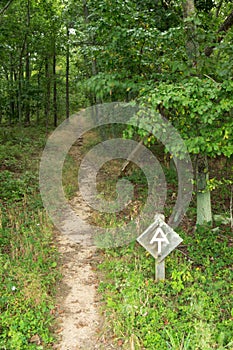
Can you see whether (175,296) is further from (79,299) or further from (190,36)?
(190,36)

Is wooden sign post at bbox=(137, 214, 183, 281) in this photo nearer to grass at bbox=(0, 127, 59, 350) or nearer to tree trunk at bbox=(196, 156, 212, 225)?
grass at bbox=(0, 127, 59, 350)

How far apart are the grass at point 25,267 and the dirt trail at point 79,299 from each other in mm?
172

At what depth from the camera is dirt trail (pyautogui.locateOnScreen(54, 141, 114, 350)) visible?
13.2 ft

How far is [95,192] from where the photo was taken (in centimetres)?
932

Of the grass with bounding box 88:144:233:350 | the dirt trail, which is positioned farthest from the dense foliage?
the dirt trail

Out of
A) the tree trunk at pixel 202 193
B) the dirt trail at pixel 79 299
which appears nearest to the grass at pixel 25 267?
the dirt trail at pixel 79 299

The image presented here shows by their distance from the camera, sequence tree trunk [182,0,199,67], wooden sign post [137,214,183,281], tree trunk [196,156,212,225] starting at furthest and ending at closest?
tree trunk [196,156,212,225] < tree trunk [182,0,199,67] < wooden sign post [137,214,183,281]

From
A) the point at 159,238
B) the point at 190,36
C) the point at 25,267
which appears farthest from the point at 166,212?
the point at 190,36

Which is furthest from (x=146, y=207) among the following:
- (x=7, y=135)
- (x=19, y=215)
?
(x=7, y=135)

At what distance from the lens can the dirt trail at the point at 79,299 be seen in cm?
404

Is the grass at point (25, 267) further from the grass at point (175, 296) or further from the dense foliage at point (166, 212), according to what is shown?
the grass at point (175, 296)

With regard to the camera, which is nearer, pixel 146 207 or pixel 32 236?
pixel 32 236

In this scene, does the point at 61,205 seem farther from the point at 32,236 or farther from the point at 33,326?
the point at 33,326

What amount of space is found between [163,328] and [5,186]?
6.41m
